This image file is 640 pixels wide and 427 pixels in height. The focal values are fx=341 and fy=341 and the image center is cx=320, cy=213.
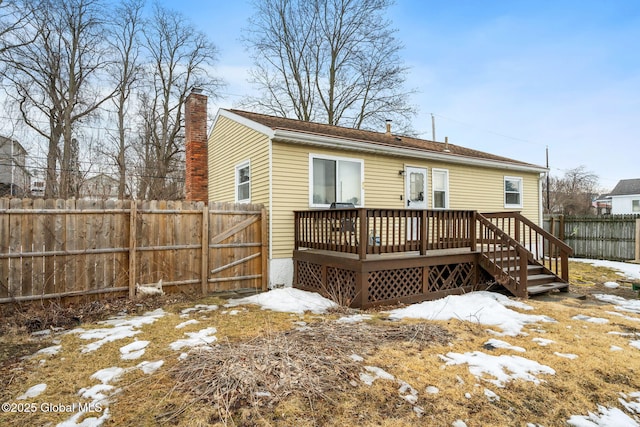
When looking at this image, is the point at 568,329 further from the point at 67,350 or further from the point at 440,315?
the point at 67,350

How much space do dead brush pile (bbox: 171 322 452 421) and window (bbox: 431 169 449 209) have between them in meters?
6.60

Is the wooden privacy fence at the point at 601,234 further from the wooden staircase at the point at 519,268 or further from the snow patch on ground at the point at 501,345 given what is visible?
the snow patch on ground at the point at 501,345

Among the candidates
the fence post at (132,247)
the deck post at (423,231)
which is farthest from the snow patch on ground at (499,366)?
the fence post at (132,247)

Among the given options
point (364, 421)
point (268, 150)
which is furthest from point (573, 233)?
point (364, 421)

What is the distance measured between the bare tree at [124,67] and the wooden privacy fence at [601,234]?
20823 mm

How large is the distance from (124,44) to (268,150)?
54.8 ft

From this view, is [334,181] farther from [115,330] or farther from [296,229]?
[115,330]

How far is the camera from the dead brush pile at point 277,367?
→ 2795 millimetres

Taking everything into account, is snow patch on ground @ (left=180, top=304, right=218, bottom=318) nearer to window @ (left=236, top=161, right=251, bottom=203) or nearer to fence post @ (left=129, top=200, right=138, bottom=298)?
fence post @ (left=129, top=200, right=138, bottom=298)

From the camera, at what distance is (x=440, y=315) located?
5.48 m

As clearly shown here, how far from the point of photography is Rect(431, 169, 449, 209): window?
33.8 ft

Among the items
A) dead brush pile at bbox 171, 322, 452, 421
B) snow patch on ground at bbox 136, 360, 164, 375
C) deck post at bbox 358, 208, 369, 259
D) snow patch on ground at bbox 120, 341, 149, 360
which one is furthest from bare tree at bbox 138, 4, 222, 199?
dead brush pile at bbox 171, 322, 452, 421

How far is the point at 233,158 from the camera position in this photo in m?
9.68

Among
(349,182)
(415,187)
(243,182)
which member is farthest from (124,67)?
(415,187)
